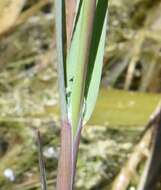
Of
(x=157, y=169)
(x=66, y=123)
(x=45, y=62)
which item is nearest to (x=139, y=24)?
(x=45, y=62)

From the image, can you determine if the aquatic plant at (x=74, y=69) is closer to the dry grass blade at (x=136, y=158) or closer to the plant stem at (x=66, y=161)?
the plant stem at (x=66, y=161)

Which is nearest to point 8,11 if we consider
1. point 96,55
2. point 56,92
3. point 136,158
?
point 56,92

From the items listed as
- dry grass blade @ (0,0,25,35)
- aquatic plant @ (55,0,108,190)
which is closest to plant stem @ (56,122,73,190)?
aquatic plant @ (55,0,108,190)

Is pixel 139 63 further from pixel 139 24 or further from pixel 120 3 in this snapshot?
pixel 120 3

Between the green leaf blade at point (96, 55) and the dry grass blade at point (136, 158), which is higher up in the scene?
the green leaf blade at point (96, 55)

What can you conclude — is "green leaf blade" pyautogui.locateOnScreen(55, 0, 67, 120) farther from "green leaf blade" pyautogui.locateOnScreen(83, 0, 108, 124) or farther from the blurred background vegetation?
the blurred background vegetation

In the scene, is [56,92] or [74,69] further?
[56,92]

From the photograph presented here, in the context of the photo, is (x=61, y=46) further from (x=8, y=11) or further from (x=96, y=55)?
(x=8, y=11)

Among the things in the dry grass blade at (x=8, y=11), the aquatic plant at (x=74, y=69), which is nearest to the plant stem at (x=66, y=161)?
the aquatic plant at (x=74, y=69)
